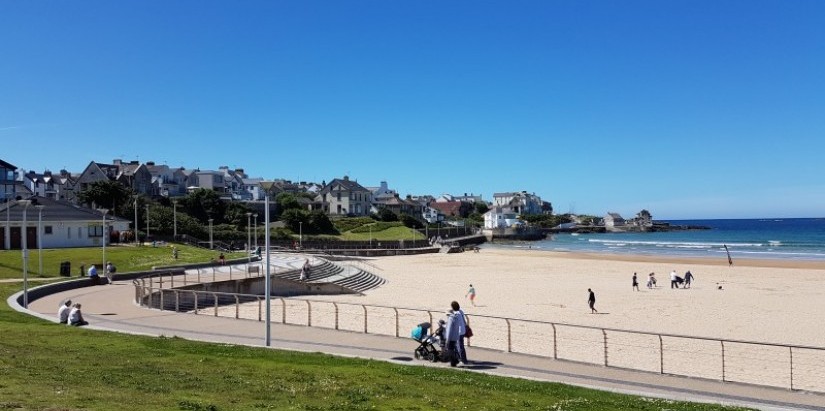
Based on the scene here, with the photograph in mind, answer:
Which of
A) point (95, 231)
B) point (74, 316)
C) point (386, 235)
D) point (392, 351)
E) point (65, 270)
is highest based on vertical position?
point (95, 231)

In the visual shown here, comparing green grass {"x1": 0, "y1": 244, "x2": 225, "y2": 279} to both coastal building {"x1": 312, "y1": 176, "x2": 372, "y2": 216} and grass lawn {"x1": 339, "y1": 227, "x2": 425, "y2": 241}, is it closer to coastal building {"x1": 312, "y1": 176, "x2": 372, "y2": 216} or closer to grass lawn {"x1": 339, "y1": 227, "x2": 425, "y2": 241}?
grass lawn {"x1": 339, "y1": 227, "x2": 425, "y2": 241}

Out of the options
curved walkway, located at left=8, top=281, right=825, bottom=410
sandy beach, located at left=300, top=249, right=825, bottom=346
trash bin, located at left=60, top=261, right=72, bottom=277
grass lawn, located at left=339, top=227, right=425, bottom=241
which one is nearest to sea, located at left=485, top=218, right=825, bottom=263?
sandy beach, located at left=300, top=249, right=825, bottom=346

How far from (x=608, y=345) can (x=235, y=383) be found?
1349 cm

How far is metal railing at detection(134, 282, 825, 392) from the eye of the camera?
16.0 metres

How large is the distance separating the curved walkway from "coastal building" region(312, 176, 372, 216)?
99421 millimetres

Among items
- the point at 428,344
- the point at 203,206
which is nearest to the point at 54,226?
the point at 428,344

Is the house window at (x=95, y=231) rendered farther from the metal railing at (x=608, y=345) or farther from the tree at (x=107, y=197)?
the tree at (x=107, y=197)

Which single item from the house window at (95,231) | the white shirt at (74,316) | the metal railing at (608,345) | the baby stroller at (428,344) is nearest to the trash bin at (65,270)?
the metal railing at (608,345)

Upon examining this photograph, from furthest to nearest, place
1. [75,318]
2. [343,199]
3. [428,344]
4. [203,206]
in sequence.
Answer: [343,199], [203,206], [75,318], [428,344]

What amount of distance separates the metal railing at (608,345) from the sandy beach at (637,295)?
2449 mm

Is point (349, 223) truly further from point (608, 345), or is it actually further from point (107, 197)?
point (608, 345)

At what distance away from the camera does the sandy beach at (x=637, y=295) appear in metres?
26.1

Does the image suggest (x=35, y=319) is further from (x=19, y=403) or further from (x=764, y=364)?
(x=764, y=364)

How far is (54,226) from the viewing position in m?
45.9
